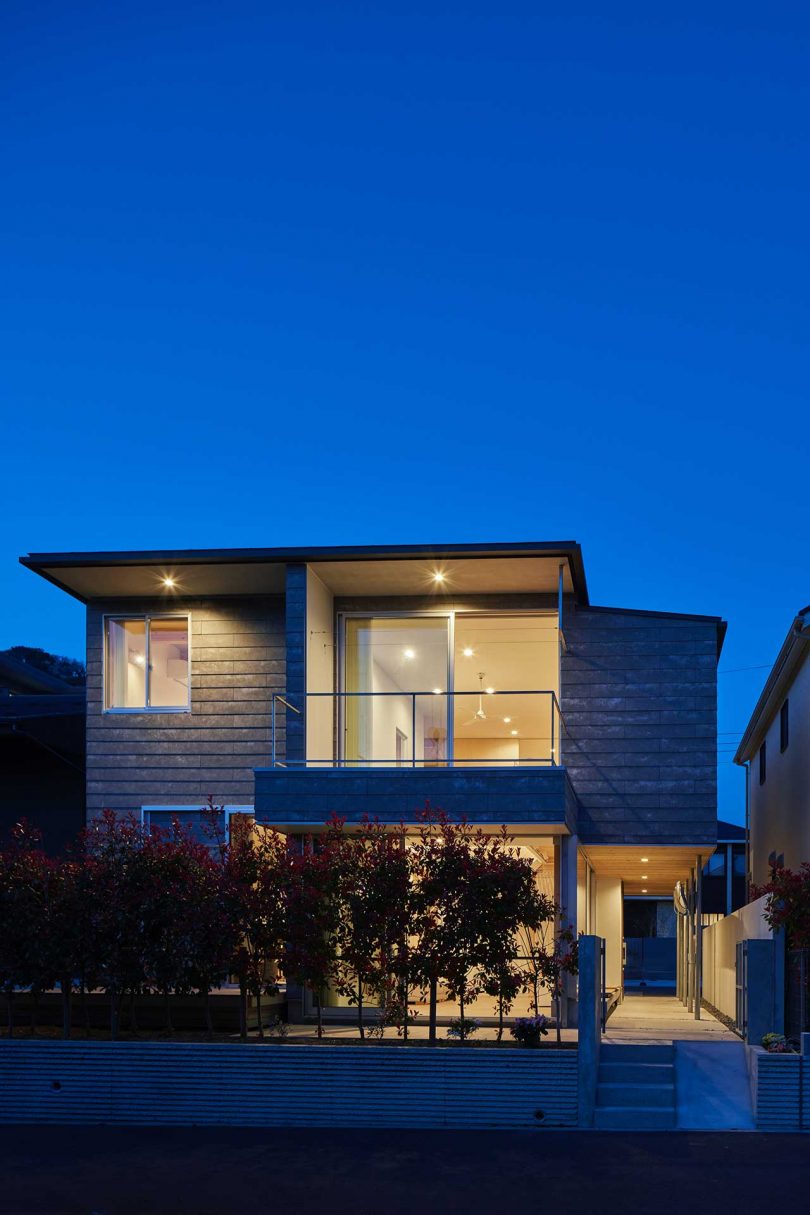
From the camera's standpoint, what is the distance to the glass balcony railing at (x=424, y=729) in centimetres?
1692

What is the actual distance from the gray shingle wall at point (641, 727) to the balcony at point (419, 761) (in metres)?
0.43

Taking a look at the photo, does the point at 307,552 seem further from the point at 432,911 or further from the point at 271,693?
the point at 432,911

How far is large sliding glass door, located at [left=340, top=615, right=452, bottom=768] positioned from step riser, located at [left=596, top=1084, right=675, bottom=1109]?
5777 mm

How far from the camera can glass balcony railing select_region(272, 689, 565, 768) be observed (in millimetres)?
16922

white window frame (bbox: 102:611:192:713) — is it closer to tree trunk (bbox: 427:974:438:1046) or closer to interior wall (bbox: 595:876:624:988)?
tree trunk (bbox: 427:974:438:1046)

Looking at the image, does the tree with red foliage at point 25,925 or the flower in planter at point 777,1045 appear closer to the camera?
the flower in planter at point 777,1045

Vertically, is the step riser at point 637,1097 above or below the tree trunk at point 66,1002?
below

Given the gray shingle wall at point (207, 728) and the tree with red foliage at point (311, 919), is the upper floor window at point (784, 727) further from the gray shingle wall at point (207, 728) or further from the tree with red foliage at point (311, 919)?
the tree with red foliage at point (311, 919)

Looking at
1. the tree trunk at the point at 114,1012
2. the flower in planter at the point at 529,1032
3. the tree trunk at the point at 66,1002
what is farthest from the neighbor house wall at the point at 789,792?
the tree trunk at the point at 66,1002

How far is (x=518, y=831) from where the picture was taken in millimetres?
15992

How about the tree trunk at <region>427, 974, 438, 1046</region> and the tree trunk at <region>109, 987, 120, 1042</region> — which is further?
the tree trunk at <region>109, 987, 120, 1042</region>

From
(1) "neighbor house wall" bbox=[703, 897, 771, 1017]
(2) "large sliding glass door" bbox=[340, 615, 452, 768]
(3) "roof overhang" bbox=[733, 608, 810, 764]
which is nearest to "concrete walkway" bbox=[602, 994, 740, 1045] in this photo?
(1) "neighbor house wall" bbox=[703, 897, 771, 1017]

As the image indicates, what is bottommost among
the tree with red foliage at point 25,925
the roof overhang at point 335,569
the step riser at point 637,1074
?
the step riser at point 637,1074

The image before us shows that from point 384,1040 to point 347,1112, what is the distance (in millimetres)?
1503
